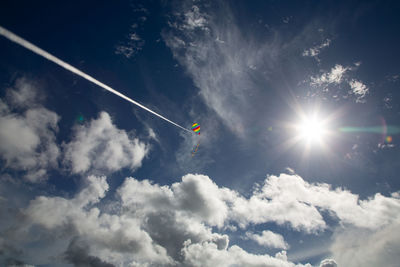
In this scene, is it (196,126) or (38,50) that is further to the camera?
(196,126)

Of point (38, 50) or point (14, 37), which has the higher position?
point (38, 50)

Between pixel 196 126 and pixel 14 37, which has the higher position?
pixel 196 126

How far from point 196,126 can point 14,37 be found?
45.6m

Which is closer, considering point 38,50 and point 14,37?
point 14,37

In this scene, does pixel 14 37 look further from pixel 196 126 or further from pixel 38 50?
pixel 196 126

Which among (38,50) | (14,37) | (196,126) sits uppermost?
(196,126)

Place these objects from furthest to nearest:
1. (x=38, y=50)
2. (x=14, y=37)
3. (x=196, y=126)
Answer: (x=196, y=126), (x=38, y=50), (x=14, y=37)

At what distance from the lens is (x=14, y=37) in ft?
38.6

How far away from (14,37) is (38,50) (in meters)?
1.74

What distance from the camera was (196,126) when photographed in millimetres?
54812

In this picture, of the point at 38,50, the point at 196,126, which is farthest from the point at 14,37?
the point at 196,126

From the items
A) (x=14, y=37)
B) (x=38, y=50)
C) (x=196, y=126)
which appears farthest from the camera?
(x=196, y=126)
